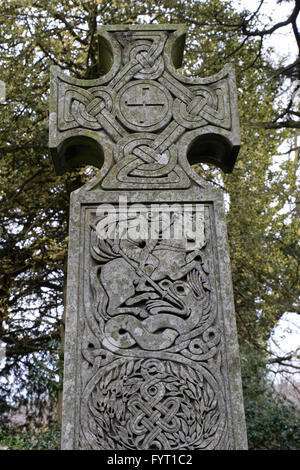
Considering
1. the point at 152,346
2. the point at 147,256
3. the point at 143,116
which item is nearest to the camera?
the point at 152,346

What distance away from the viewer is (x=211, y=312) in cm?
266

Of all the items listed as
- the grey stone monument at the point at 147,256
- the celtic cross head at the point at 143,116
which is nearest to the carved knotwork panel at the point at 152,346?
the grey stone monument at the point at 147,256

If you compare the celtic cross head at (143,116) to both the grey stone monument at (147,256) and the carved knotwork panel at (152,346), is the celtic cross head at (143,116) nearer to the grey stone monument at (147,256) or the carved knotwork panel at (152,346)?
the grey stone monument at (147,256)

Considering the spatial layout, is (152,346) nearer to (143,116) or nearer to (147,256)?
(147,256)

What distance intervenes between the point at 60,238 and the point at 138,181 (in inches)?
262

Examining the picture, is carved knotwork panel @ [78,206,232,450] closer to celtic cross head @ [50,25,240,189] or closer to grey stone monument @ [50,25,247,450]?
grey stone monument @ [50,25,247,450]

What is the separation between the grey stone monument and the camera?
2.42 meters

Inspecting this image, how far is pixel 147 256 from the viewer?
2.80 meters

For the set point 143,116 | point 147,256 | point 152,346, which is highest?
point 143,116

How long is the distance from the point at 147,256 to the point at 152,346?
1.76 ft

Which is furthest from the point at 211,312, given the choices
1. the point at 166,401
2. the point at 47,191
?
the point at 47,191

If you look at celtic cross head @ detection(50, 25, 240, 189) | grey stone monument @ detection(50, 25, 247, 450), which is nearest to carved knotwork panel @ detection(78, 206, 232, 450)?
grey stone monument @ detection(50, 25, 247, 450)

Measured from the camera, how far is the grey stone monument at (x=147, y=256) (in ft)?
7.93

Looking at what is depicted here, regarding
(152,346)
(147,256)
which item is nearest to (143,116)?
(147,256)
